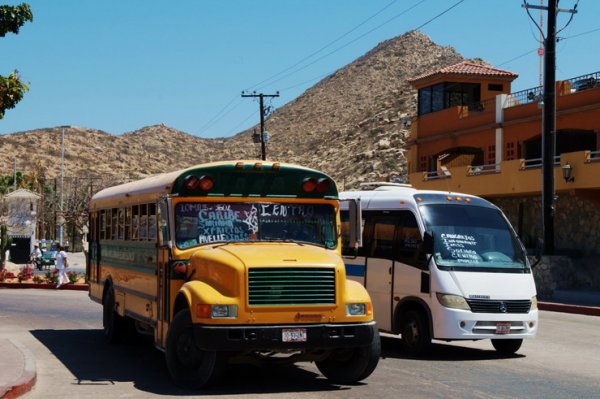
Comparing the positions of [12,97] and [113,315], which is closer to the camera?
[12,97]

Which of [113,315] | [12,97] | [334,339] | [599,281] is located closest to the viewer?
[334,339]

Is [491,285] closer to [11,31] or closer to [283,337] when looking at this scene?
[283,337]

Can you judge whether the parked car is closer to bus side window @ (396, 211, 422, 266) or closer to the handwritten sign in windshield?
bus side window @ (396, 211, 422, 266)

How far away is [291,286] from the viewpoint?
11.0 meters

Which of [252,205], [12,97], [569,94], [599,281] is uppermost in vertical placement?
[569,94]

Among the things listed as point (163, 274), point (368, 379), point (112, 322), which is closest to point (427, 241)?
point (368, 379)

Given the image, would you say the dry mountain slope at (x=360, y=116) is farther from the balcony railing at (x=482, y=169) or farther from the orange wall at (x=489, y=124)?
the balcony railing at (x=482, y=169)

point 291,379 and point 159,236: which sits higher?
point 159,236

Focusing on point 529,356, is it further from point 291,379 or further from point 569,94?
point 569,94

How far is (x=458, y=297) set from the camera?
1486 cm

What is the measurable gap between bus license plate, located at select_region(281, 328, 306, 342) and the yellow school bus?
11mm

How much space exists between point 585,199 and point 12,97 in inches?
1078

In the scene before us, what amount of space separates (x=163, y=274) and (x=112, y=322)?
4589mm

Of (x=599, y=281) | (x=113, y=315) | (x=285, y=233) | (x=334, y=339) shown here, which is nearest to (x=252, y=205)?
(x=285, y=233)
